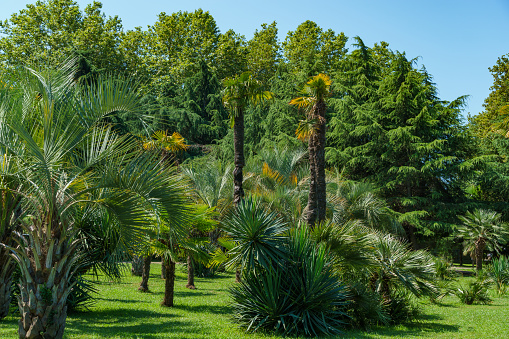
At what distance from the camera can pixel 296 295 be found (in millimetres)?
10531

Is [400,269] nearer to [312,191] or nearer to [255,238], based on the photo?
[255,238]

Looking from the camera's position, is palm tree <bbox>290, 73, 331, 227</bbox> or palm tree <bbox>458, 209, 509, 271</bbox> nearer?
palm tree <bbox>290, 73, 331, 227</bbox>

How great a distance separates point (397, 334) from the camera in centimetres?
1079

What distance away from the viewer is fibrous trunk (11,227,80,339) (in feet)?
24.8

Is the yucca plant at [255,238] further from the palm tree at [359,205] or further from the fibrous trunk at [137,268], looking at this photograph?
the palm tree at [359,205]

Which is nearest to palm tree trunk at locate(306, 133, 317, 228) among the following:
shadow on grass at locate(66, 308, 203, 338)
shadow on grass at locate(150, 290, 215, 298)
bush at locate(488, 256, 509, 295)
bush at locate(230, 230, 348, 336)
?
bush at locate(230, 230, 348, 336)

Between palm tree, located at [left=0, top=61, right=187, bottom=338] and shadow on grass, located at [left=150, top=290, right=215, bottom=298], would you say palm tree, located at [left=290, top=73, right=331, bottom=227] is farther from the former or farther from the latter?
palm tree, located at [left=0, top=61, right=187, bottom=338]

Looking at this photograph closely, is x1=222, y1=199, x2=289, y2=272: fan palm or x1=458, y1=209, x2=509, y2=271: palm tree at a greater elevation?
x1=458, y1=209, x2=509, y2=271: palm tree

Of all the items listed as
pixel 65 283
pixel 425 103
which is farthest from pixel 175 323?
pixel 425 103

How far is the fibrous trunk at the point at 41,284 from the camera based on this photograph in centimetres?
757

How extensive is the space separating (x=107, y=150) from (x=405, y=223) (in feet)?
95.2

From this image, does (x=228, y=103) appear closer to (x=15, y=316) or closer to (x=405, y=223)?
(x=15, y=316)

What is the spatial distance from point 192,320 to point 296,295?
2851 millimetres

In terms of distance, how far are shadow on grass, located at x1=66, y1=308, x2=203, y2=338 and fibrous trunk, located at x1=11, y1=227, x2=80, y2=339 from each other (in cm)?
168
